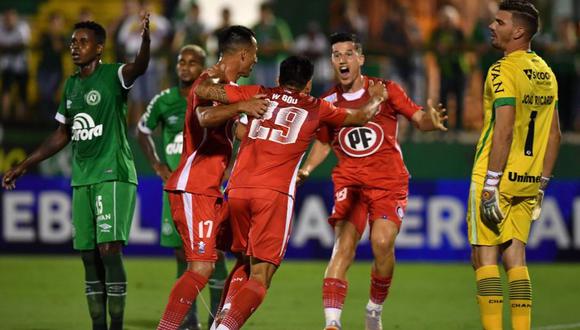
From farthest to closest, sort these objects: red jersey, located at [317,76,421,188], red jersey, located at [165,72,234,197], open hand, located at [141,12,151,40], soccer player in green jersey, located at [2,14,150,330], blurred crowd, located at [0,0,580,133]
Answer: blurred crowd, located at [0,0,580,133] → red jersey, located at [317,76,421,188] → soccer player in green jersey, located at [2,14,150,330] → open hand, located at [141,12,151,40] → red jersey, located at [165,72,234,197]

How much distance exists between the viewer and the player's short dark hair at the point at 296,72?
8422 millimetres

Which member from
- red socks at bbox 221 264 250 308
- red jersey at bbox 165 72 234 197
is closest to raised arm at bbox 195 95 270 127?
red jersey at bbox 165 72 234 197

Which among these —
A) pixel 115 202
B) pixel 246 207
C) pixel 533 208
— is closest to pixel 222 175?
pixel 246 207

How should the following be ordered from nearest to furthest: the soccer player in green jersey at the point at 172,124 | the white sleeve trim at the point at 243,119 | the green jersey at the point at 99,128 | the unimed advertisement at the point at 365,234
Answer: the white sleeve trim at the point at 243,119 < the green jersey at the point at 99,128 < the soccer player in green jersey at the point at 172,124 < the unimed advertisement at the point at 365,234

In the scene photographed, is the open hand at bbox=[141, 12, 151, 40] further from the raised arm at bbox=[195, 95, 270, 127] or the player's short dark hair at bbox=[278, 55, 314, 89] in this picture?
the player's short dark hair at bbox=[278, 55, 314, 89]

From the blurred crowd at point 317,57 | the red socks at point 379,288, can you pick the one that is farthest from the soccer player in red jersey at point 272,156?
the blurred crowd at point 317,57

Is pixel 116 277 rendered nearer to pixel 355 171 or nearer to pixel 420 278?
pixel 355 171

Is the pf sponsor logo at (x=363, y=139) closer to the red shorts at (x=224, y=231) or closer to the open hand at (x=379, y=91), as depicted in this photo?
the open hand at (x=379, y=91)

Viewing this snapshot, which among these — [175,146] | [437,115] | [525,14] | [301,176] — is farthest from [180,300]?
[525,14]

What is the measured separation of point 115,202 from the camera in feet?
30.1

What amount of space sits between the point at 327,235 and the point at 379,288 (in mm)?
6692

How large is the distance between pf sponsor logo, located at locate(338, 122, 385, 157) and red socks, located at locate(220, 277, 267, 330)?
2.11 metres

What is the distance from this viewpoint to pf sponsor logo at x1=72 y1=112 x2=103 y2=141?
30.5 feet

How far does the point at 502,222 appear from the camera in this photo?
831cm
